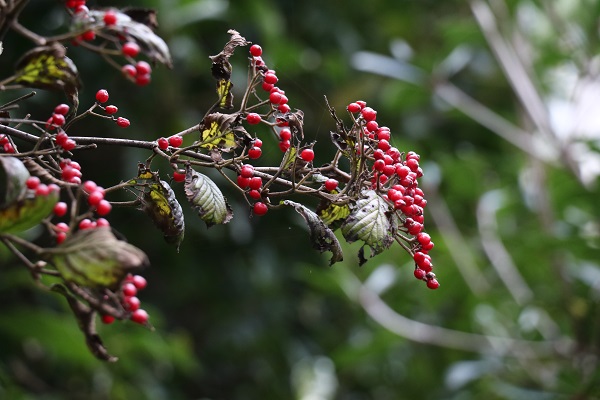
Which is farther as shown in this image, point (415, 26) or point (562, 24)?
point (415, 26)

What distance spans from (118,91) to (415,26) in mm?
1622

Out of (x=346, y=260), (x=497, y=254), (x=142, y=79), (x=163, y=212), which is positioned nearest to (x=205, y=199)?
(x=163, y=212)

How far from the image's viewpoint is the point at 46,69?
1.67 feet

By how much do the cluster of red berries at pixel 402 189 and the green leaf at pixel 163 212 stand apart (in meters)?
0.17

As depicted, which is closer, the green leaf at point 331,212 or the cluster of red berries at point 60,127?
the cluster of red berries at point 60,127

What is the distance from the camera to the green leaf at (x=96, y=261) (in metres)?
0.46

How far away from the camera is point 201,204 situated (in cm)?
61

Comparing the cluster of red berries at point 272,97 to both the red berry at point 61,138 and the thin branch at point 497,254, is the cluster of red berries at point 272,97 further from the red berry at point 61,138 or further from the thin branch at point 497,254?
the thin branch at point 497,254

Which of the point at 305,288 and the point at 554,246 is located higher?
the point at 554,246

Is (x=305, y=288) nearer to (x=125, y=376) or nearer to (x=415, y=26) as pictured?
(x=125, y=376)

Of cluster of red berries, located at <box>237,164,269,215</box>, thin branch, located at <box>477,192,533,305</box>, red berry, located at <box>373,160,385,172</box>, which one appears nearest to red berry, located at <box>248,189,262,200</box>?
cluster of red berries, located at <box>237,164,269,215</box>

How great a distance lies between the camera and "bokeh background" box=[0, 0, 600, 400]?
209cm

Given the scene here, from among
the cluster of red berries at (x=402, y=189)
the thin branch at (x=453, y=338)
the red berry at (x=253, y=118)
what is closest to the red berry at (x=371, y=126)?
the cluster of red berries at (x=402, y=189)

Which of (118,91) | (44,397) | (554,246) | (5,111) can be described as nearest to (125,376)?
(44,397)
